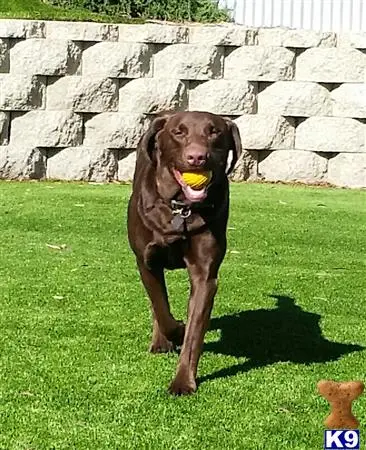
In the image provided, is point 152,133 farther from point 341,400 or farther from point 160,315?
point 341,400

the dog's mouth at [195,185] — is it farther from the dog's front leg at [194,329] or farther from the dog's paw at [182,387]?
the dog's paw at [182,387]

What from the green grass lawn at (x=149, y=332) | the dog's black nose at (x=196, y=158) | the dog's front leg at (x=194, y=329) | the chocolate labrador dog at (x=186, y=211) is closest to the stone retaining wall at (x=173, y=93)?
the green grass lawn at (x=149, y=332)

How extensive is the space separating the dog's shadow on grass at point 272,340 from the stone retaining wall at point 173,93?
5726mm

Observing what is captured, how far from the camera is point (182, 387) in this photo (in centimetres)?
425

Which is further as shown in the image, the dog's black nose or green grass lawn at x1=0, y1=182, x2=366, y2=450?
the dog's black nose

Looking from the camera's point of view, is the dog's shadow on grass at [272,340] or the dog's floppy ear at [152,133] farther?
the dog's shadow on grass at [272,340]

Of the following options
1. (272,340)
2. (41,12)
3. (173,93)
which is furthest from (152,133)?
(41,12)

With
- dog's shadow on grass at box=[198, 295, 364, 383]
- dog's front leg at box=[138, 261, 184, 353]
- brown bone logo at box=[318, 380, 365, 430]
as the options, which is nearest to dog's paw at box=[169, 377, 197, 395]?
dog's shadow on grass at box=[198, 295, 364, 383]

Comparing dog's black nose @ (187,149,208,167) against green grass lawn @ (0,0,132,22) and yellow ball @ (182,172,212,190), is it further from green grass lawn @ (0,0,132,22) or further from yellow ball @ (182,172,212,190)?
green grass lawn @ (0,0,132,22)

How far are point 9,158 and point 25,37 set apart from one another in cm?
131

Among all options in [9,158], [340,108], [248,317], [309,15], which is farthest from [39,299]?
[309,15]

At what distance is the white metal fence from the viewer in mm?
12727

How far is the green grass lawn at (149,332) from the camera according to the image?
3.85 metres

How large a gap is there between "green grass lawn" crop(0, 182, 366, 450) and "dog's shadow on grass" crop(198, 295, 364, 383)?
1 centimetres
